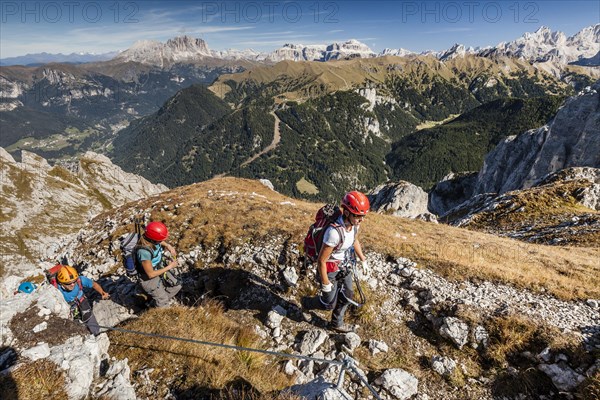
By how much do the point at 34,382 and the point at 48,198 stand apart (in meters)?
172

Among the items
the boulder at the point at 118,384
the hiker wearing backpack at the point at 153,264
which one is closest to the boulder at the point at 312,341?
the boulder at the point at 118,384

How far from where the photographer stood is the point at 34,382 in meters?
5.99

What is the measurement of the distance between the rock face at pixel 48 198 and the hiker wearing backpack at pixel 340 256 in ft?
417

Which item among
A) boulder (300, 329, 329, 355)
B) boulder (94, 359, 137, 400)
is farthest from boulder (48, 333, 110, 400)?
boulder (300, 329, 329, 355)

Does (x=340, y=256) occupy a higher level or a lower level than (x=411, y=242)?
higher

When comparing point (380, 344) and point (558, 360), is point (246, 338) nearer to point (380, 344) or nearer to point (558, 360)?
point (380, 344)

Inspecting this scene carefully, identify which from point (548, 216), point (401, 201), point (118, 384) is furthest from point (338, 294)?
point (401, 201)

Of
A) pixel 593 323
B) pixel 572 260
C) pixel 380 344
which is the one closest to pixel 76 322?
pixel 380 344

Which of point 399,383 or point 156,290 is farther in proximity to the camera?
point 156,290

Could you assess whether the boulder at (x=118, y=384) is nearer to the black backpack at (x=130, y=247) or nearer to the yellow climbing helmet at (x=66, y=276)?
the black backpack at (x=130, y=247)

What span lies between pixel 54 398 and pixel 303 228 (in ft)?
38.5

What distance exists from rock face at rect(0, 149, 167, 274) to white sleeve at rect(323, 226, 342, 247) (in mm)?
128102

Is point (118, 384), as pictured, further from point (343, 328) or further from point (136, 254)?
point (343, 328)

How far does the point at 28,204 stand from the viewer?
13375 centimetres
